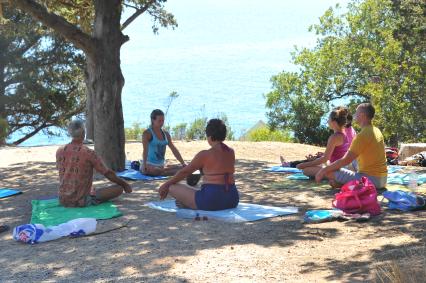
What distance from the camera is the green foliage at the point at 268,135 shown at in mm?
21781

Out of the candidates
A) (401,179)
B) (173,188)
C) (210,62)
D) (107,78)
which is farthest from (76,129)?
(210,62)

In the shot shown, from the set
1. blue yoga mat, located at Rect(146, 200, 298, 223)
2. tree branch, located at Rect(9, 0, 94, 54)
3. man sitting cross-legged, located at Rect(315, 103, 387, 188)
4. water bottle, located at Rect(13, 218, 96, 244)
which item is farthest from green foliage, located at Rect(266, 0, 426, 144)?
water bottle, located at Rect(13, 218, 96, 244)

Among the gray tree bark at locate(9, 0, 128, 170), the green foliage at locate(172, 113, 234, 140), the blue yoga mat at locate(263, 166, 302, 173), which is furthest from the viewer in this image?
the green foliage at locate(172, 113, 234, 140)

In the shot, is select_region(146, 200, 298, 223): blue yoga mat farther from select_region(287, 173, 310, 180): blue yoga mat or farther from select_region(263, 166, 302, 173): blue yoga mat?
select_region(263, 166, 302, 173): blue yoga mat

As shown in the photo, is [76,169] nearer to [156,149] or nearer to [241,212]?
[241,212]

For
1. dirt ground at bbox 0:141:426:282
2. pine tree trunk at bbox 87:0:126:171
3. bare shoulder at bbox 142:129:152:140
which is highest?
pine tree trunk at bbox 87:0:126:171

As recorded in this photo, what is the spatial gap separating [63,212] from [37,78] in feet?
52.5

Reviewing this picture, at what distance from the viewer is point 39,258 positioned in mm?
5203

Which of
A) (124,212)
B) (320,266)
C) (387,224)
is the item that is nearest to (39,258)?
(124,212)

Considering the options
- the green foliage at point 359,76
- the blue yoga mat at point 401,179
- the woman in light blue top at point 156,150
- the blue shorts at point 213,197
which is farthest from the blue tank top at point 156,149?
the green foliage at point 359,76

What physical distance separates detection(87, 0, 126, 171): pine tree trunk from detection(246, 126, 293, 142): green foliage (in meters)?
11.3

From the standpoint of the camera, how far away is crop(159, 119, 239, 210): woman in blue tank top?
6.46 metres

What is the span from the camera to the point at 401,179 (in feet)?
28.6

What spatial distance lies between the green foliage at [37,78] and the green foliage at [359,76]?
768 centimetres
